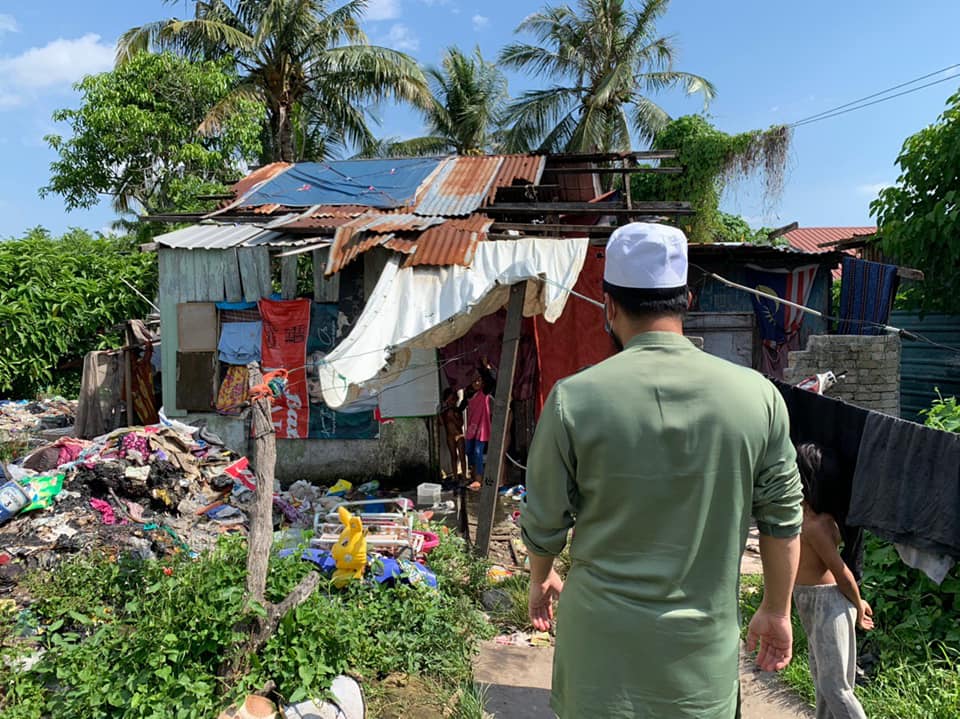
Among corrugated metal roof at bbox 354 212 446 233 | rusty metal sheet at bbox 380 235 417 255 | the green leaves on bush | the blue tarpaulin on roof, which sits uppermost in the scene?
the blue tarpaulin on roof

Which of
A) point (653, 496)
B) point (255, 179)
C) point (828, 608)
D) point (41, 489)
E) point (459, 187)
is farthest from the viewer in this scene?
point (255, 179)

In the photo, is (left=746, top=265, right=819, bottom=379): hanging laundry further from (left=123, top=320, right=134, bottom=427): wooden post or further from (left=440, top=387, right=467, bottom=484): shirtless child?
(left=123, top=320, right=134, bottom=427): wooden post

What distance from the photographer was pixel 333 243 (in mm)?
6766

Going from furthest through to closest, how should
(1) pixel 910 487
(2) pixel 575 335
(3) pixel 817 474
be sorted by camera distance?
(2) pixel 575 335
(1) pixel 910 487
(3) pixel 817 474

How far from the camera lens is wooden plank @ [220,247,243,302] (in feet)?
25.8

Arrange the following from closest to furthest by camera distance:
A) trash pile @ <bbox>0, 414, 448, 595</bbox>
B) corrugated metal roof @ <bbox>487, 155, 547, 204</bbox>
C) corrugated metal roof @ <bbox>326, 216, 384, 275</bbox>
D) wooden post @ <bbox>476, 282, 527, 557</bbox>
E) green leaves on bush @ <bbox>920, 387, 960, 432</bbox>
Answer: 1. green leaves on bush @ <bbox>920, 387, 960, 432</bbox>
2. trash pile @ <bbox>0, 414, 448, 595</bbox>
3. wooden post @ <bbox>476, 282, 527, 557</bbox>
4. corrugated metal roof @ <bbox>326, 216, 384, 275</bbox>
5. corrugated metal roof @ <bbox>487, 155, 547, 204</bbox>

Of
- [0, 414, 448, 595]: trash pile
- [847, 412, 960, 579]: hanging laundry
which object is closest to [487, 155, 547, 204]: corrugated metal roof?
[0, 414, 448, 595]: trash pile

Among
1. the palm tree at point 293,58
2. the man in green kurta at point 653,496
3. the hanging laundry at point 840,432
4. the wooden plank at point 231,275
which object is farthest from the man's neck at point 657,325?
the palm tree at point 293,58

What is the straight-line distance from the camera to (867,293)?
8.32 m

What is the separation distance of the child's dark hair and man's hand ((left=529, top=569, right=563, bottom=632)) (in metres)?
1.44

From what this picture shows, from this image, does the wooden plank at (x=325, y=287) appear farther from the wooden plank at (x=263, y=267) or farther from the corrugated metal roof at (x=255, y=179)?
the corrugated metal roof at (x=255, y=179)

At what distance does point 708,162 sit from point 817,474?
1521 centimetres

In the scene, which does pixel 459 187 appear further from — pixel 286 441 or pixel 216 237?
pixel 286 441

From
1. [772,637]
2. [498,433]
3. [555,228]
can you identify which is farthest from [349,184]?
[772,637]
